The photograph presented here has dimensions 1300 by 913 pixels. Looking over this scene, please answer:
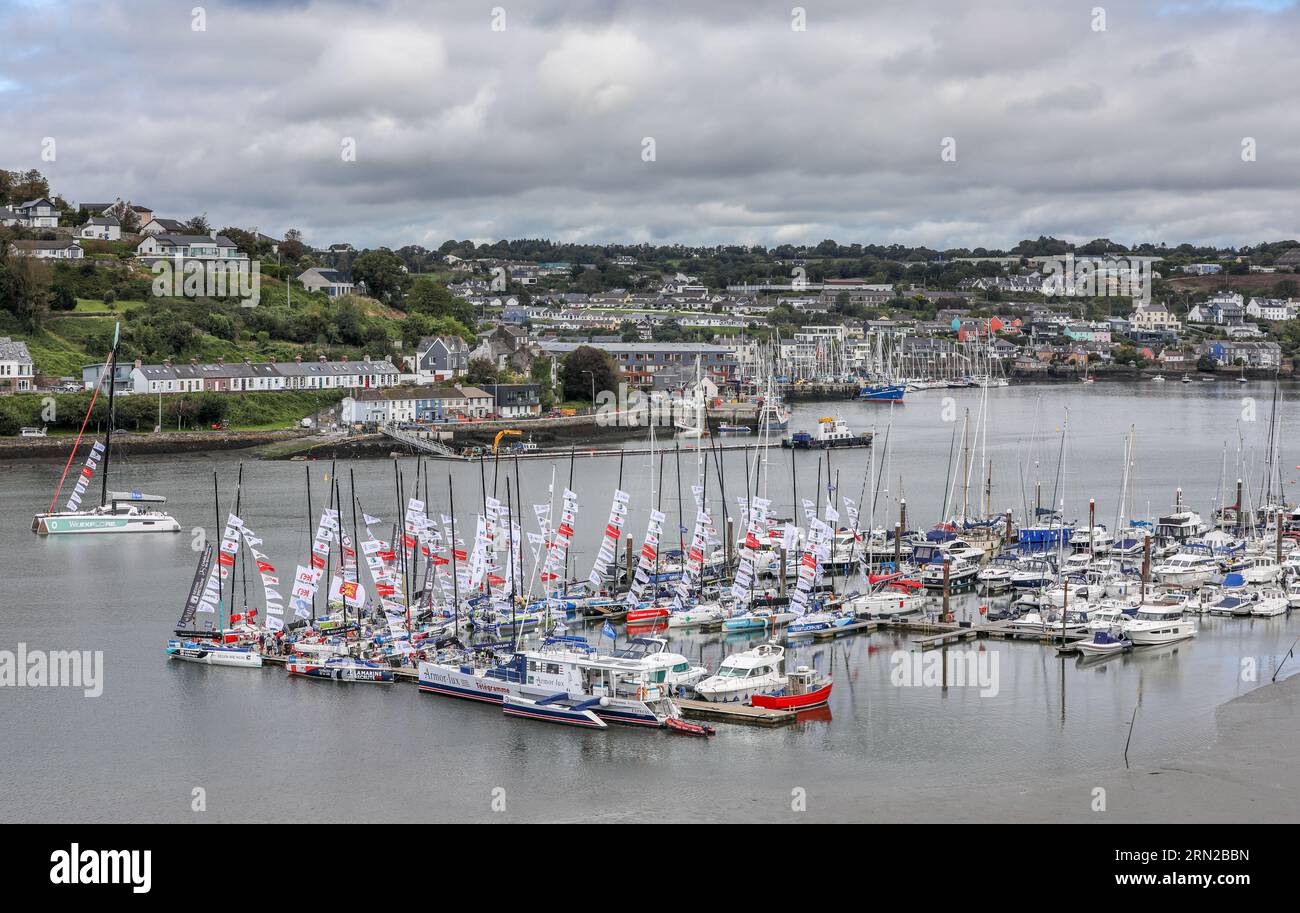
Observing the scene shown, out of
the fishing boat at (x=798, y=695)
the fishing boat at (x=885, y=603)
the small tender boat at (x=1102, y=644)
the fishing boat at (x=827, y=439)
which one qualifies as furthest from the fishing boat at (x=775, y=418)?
the fishing boat at (x=798, y=695)

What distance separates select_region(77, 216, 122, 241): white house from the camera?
59.5 meters

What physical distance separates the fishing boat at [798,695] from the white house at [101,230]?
50429mm

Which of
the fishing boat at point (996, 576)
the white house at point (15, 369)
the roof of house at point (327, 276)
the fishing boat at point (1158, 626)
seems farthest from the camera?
the roof of house at point (327, 276)

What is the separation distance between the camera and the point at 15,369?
43.2m

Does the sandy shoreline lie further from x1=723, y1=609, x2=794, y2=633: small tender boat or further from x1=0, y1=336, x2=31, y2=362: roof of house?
x1=0, y1=336, x2=31, y2=362: roof of house

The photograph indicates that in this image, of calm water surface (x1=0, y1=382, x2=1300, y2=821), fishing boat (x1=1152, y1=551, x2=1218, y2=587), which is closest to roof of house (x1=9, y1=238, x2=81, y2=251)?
calm water surface (x1=0, y1=382, x2=1300, y2=821)

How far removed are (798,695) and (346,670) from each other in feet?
17.3

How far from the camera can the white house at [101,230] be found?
59.5 m

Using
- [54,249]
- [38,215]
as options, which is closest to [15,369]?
[54,249]

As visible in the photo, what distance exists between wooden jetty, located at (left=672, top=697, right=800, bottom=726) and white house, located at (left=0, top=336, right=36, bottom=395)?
110ft

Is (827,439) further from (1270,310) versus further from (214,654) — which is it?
(1270,310)

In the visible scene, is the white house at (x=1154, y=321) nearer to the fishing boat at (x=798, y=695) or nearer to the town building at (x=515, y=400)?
the town building at (x=515, y=400)
